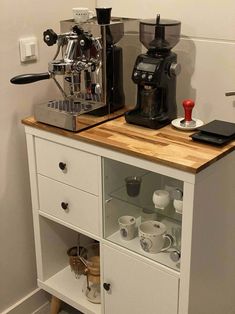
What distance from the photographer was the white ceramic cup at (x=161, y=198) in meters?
1.49

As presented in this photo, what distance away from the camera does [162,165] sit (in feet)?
4.43

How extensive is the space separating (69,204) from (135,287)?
37cm

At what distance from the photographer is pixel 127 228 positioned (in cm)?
158

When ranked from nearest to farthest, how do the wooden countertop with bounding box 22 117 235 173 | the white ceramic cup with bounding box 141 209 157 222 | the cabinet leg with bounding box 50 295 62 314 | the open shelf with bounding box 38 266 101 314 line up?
Result: the wooden countertop with bounding box 22 117 235 173 < the white ceramic cup with bounding box 141 209 157 222 < the open shelf with bounding box 38 266 101 314 < the cabinet leg with bounding box 50 295 62 314

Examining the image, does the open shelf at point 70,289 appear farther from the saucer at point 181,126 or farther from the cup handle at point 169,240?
the saucer at point 181,126

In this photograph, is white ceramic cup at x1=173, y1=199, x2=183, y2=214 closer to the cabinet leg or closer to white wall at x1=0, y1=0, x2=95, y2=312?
white wall at x1=0, y1=0, x2=95, y2=312

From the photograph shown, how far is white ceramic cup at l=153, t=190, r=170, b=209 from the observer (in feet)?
4.89

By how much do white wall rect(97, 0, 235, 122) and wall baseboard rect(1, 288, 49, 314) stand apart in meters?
1.03

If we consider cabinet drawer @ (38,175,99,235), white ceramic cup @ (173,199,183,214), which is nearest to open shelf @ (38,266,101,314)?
cabinet drawer @ (38,175,99,235)

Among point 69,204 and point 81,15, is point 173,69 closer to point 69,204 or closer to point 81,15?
point 81,15

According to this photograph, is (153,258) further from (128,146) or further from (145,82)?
(145,82)

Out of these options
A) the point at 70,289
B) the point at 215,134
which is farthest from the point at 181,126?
the point at 70,289

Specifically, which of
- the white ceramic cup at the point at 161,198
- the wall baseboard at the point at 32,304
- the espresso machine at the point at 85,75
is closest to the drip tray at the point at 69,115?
the espresso machine at the point at 85,75

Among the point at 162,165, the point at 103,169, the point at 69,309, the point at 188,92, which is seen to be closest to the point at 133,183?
the point at 103,169
